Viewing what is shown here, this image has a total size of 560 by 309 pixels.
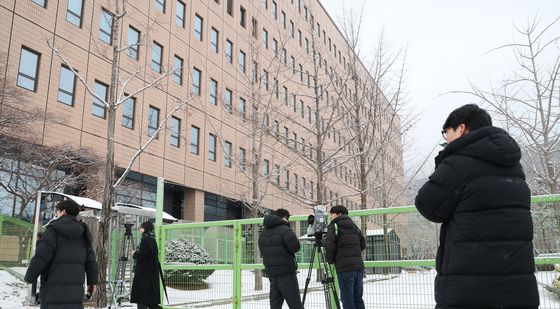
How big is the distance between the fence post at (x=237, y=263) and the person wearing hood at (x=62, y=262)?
3.30 meters

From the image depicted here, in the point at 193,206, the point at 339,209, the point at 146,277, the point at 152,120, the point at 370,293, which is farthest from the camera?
the point at 193,206

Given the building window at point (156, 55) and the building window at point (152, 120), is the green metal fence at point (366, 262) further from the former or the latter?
the building window at point (156, 55)

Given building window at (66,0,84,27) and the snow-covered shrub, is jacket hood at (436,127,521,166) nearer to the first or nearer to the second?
the snow-covered shrub

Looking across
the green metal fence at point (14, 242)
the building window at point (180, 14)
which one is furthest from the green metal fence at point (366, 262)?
the building window at point (180, 14)

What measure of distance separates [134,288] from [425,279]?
5004 mm

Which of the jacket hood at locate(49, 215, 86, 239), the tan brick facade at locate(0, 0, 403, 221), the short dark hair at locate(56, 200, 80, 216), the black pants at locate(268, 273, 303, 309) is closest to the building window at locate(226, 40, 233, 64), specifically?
the tan brick facade at locate(0, 0, 403, 221)

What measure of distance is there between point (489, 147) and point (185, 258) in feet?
24.9

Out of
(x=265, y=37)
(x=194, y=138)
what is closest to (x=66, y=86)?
(x=194, y=138)

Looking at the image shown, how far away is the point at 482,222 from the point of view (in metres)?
2.71

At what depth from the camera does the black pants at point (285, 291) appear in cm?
691

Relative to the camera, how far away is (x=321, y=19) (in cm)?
4647

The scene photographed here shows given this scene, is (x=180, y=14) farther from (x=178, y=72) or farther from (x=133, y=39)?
(x=133, y=39)

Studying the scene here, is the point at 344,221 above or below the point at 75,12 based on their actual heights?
below

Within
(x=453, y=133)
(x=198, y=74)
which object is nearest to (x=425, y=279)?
(x=453, y=133)
